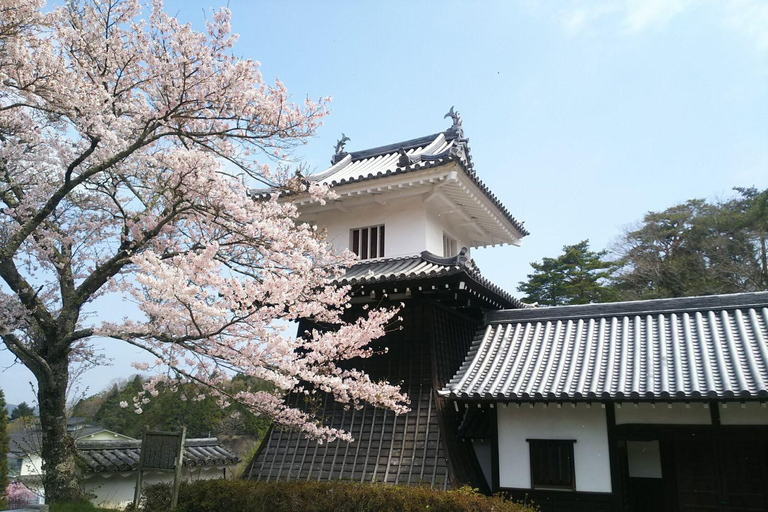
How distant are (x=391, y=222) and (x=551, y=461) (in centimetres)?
578

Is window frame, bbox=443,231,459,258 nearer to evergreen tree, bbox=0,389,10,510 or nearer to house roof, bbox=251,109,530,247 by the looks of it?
house roof, bbox=251,109,530,247

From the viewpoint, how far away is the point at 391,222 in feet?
38.7

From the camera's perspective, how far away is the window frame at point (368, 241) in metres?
11.8

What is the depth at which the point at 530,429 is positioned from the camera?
8.95 metres

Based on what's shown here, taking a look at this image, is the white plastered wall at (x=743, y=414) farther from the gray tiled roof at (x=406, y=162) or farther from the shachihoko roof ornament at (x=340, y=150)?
the shachihoko roof ornament at (x=340, y=150)

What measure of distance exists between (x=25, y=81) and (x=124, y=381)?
143 feet

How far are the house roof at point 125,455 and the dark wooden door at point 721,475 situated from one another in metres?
10.1

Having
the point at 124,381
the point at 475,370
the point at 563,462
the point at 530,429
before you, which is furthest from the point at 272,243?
the point at 124,381

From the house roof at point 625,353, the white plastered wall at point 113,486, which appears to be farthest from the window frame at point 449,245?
the white plastered wall at point 113,486

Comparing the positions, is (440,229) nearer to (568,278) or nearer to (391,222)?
(391,222)

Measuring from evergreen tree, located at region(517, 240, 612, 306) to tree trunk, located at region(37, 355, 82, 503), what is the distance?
29735mm

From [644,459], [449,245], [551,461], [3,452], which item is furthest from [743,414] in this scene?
[3,452]

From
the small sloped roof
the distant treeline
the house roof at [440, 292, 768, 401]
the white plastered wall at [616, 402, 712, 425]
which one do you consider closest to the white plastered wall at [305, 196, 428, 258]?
the small sloped roof

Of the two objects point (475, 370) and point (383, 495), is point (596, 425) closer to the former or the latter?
point (475, 370)
